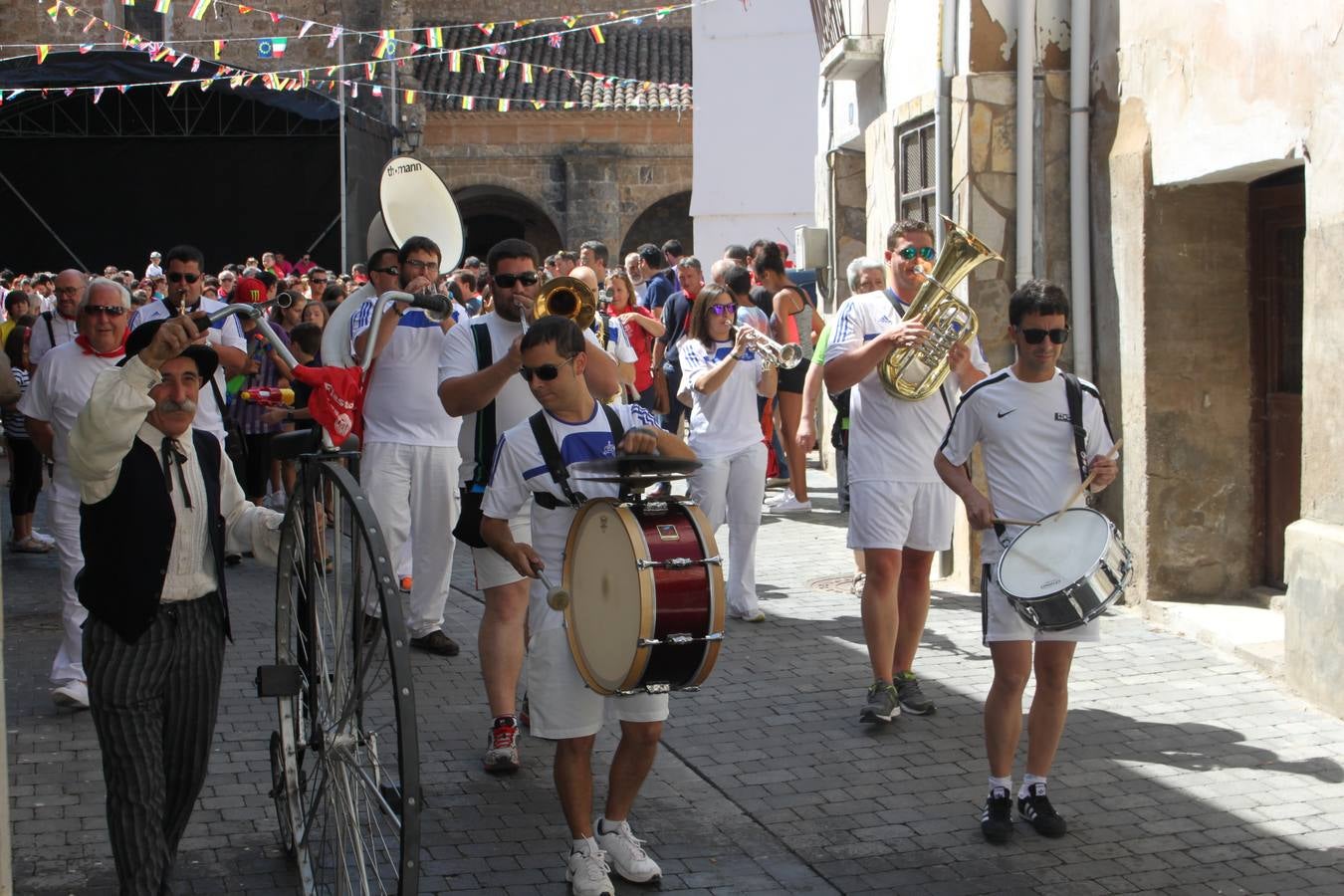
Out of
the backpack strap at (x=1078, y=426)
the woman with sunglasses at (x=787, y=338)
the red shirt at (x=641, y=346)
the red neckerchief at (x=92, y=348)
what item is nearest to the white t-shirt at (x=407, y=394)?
the red neckerchief at (x=92, y=348)

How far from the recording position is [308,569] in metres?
4.78

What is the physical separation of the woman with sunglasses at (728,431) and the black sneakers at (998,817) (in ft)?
11.0

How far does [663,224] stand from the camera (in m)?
37.2

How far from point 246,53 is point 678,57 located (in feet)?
31.8

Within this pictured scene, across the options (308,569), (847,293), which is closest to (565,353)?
(308,569)

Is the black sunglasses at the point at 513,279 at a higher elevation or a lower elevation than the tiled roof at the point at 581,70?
lower

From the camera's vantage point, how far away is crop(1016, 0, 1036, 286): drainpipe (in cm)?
921

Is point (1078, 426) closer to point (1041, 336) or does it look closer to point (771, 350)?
point (1041, 336)

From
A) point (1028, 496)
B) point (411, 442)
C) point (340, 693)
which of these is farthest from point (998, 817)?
point (411, 442)

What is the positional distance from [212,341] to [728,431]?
2.75m

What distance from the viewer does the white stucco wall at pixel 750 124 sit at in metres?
24.1

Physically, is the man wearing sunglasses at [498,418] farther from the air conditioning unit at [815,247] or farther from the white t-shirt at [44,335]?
the air conditioning unit at [815,247]

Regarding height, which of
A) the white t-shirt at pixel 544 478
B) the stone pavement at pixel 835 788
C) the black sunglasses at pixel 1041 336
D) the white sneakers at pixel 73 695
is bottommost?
the stone pavement at pixel 835 788

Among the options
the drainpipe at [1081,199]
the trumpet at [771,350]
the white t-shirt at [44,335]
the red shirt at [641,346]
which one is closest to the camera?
the trumpet at [771,350]
